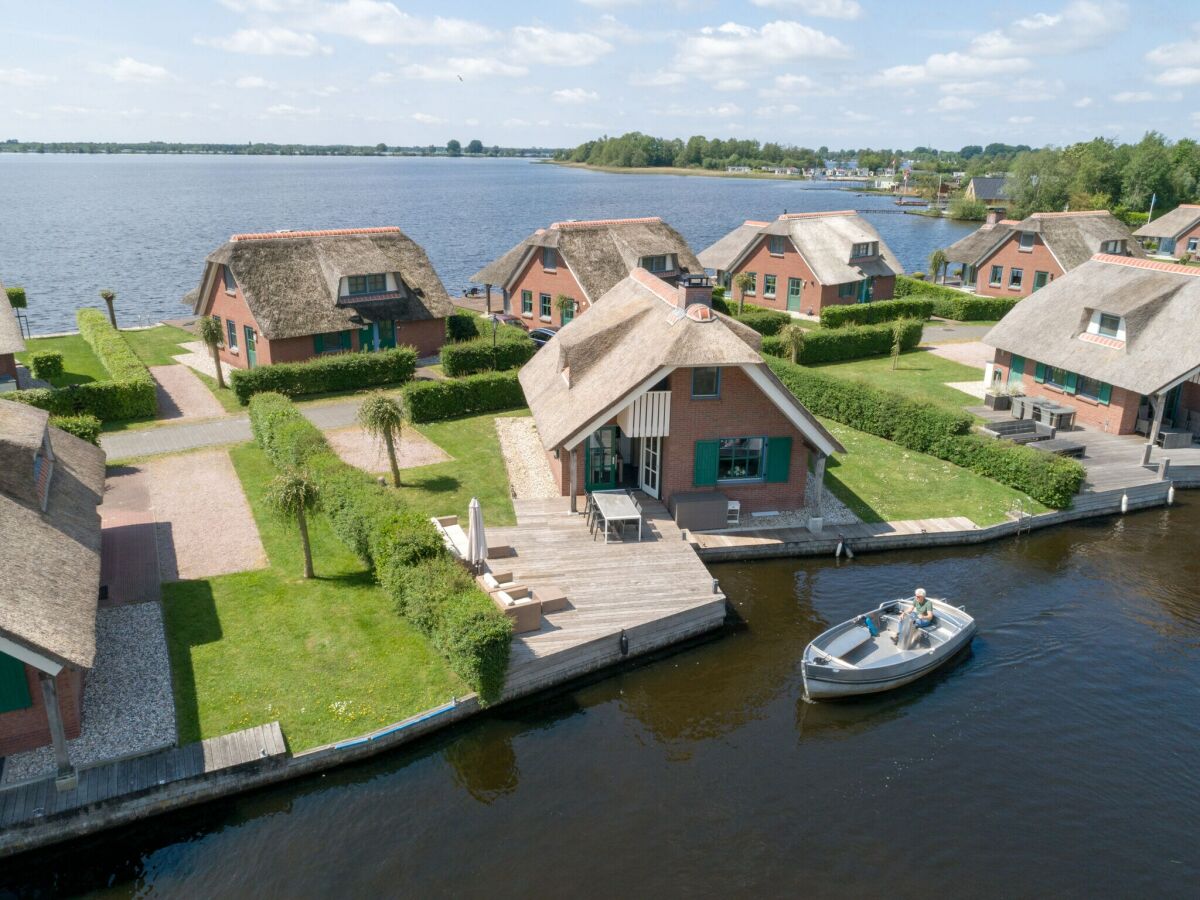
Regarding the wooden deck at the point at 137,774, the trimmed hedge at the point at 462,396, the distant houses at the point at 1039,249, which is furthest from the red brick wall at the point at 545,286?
the wooden deck at the point at 137,774

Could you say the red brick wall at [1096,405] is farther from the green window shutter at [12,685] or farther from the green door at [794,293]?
the green window shutter at [12,685]

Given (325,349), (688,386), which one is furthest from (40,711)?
(325,349)

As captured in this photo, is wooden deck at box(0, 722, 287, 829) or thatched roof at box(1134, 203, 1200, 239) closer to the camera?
wooden deck at box(0, 722, 287, 829)

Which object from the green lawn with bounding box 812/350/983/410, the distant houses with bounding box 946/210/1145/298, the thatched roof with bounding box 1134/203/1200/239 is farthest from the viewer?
the thatched roof with bounding box 1134/203/1200/239

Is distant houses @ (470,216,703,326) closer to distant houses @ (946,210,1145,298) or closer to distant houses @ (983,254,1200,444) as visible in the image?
distant houses @ (983,254,1200,444)

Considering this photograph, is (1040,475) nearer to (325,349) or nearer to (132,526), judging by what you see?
(132,526)

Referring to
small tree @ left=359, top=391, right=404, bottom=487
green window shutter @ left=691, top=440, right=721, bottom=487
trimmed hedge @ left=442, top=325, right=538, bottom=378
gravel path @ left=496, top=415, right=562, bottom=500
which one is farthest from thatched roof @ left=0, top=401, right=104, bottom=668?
trimmed hedge @ left=442, top=325, right=538, bottom=378
